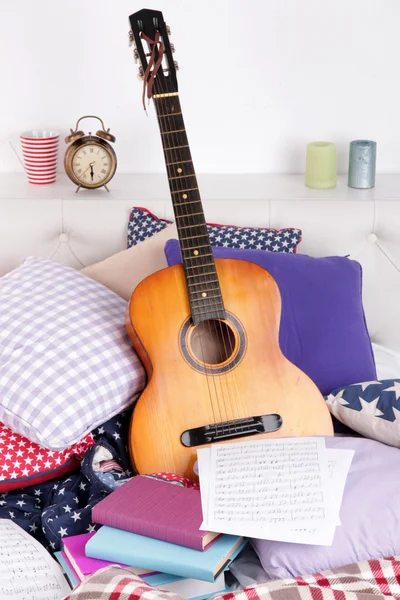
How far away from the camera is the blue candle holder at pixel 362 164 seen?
2119 mm

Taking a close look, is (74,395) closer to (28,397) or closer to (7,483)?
A: (28,397)

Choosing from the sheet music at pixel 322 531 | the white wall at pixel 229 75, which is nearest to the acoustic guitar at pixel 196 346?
the sheet music at pixel 322 531

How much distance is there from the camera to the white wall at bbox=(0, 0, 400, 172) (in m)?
2.19

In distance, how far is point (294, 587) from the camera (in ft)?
3.67

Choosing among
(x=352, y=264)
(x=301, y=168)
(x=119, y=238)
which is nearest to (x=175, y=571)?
(x=352, y=264)

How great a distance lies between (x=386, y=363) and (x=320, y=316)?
0.96 feet

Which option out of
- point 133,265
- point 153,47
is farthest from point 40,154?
point 153,47

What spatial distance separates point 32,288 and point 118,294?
261 millimetres

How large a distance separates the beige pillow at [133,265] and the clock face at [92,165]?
270mm

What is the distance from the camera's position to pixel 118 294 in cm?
198

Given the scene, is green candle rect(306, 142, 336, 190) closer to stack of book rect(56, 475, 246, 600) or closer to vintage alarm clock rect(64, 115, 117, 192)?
vintage alarm clock rect(64, 115, 117, 192)

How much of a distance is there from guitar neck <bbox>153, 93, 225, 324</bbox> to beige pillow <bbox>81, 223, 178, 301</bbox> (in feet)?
0.78

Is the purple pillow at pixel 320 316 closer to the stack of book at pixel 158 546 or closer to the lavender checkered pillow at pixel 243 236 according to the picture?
the lavender checkered pillow at pixel 243 236

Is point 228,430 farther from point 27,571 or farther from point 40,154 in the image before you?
point 40,154
